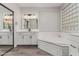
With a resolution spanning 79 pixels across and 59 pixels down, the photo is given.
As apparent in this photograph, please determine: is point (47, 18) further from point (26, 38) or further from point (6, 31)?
point (6, 31)

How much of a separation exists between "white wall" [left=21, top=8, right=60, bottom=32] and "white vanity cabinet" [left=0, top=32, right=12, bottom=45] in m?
2.11

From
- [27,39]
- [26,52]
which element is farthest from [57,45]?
[27,39]

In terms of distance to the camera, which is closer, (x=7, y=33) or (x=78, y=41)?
(x=78, y=41)

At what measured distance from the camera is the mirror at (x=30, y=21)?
6.93 m

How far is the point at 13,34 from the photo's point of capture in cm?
559

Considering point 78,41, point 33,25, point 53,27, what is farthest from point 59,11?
point 78,41

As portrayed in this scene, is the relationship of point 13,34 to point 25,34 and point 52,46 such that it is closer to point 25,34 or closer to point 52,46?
point 25,34

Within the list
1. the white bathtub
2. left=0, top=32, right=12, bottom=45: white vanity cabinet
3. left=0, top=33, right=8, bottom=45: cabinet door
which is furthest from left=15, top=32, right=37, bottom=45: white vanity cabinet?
left=0, top=33, right=8, bottom=45: cabinet door

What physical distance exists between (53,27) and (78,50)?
4.39m

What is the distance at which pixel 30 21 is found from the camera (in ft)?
22.9

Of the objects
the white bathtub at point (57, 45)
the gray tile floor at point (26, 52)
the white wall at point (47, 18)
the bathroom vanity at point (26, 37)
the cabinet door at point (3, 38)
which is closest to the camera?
the white bathtub at point (57, 45)

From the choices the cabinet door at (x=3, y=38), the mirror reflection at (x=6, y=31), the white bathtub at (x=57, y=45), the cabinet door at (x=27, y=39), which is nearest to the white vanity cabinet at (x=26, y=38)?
the cabinet door at (x=27, y=39)

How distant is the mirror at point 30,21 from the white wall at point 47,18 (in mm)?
241

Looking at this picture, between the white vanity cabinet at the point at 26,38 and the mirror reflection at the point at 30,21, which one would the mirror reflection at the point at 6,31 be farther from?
the mirror reflection at the point at 30,21
